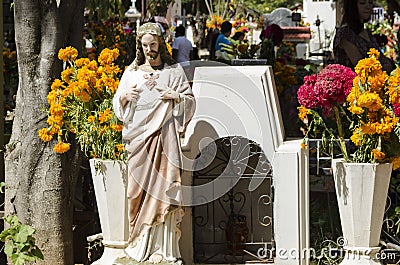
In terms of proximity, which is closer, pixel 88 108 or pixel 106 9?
pixel 88 108

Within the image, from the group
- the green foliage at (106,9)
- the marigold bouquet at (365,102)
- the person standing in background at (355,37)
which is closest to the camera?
the marigold bouquet at (365,102)

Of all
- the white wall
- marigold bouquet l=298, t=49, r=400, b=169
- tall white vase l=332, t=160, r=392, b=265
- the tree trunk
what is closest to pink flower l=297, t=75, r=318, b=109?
marigold bouquet l=298, t=49, r=400, b=169

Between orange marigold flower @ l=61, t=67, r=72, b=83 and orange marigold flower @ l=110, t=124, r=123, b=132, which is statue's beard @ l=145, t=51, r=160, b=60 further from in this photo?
orange marigold flower @ l=61, t=67, r=72, b=83

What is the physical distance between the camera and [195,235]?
6.27 m

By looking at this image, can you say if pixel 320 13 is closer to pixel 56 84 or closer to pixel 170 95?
pixel 56 84

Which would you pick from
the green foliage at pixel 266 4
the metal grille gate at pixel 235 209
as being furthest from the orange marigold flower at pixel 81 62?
the green foliage at pixel 266 4

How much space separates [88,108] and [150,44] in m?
0.71

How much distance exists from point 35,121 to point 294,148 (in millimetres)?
1969

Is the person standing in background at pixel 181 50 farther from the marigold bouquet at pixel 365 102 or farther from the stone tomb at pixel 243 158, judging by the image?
the marigold bouquet at pixel 365 102

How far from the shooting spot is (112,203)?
555 centimetres

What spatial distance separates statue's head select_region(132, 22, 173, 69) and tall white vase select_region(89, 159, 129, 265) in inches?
27.1

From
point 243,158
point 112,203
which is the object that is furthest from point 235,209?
point 112,203

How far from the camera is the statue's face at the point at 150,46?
527 cm

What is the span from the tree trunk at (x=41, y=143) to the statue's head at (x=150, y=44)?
104 centimetres
